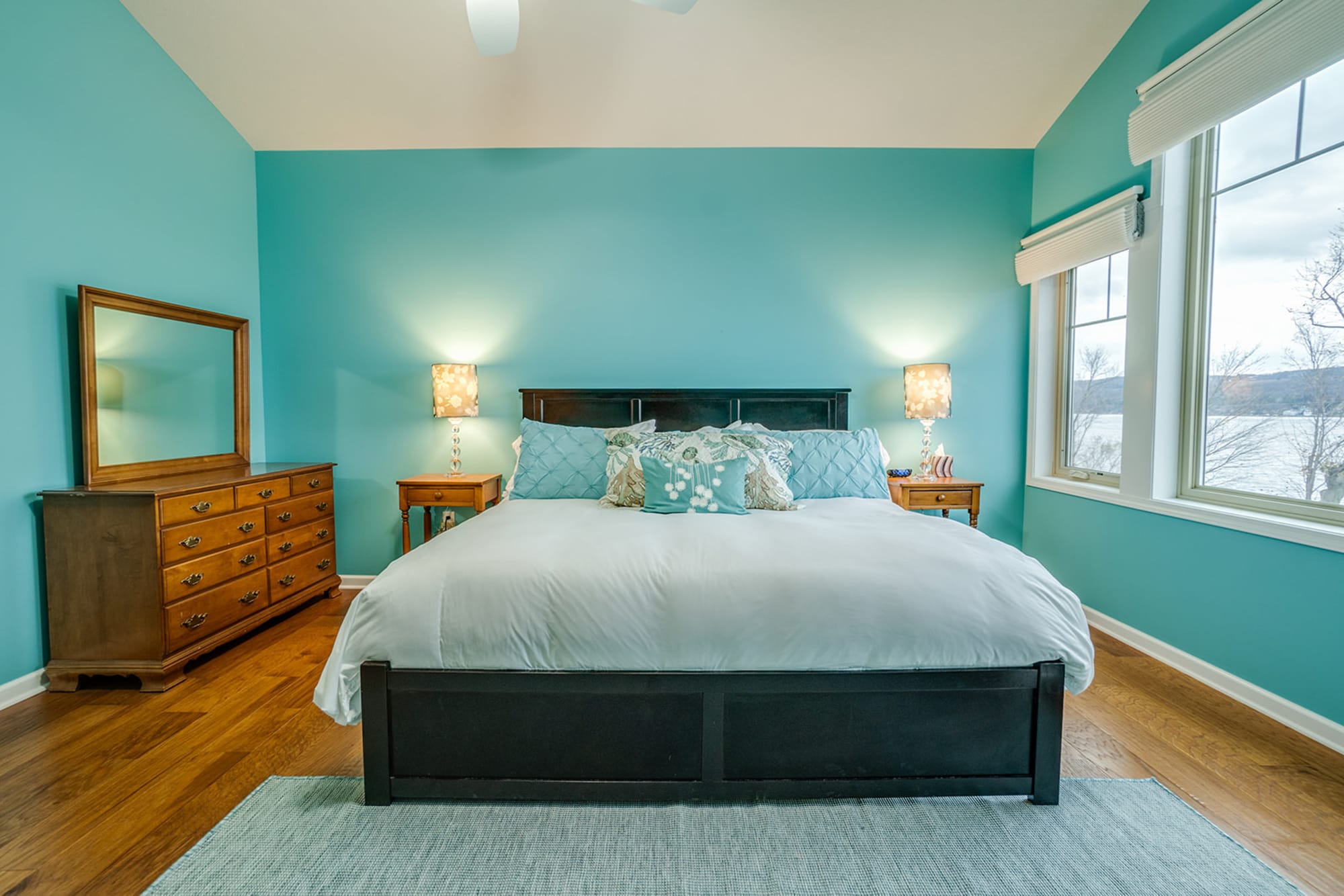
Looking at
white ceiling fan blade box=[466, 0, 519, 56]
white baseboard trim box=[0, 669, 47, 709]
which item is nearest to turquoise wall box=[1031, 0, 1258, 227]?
white ceiling fan blade box=[466, 0, 519, 56]

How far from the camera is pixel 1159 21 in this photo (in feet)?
8.58

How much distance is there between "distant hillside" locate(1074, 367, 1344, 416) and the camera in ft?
6.80

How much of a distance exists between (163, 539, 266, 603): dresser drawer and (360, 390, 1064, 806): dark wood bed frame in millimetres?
1516

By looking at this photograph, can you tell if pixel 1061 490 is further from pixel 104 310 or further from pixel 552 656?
pixel 104 310

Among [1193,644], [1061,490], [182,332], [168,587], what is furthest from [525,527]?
[1061,490]

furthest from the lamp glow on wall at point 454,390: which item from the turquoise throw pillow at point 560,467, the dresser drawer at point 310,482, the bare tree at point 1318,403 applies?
the bare tree at point 1318,403

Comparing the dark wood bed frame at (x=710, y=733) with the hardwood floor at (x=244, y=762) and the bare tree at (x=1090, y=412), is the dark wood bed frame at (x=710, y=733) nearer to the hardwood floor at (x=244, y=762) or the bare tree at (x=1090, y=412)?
the hardwood floor at (x=244, y=762)

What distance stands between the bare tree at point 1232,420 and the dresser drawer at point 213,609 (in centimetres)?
→ 458

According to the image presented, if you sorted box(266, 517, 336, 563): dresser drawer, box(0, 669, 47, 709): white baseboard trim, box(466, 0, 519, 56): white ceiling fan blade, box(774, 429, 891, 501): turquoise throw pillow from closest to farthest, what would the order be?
box(466, 0, 519, 56): white ceiling fan blade < box(0, 669, 47, 709): white baseboard trim < box(774, 429, 891, 501): turquoise throw pillow < box(266, 517, 336, 563): dresser drawer

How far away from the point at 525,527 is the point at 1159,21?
365cm

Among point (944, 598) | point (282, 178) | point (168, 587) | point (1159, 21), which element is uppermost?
point (1159, 21)

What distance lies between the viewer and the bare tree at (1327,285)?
2027 mm

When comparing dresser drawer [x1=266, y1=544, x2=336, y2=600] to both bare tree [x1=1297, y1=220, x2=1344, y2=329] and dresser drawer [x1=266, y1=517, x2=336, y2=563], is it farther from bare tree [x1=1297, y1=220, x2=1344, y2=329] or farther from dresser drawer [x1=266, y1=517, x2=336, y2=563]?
bare tree [x1=1297, y1=220, x2=1344, y2=329]

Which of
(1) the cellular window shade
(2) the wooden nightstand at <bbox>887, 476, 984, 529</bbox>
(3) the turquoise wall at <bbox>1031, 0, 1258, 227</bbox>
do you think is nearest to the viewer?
(1) the cellular window shade
